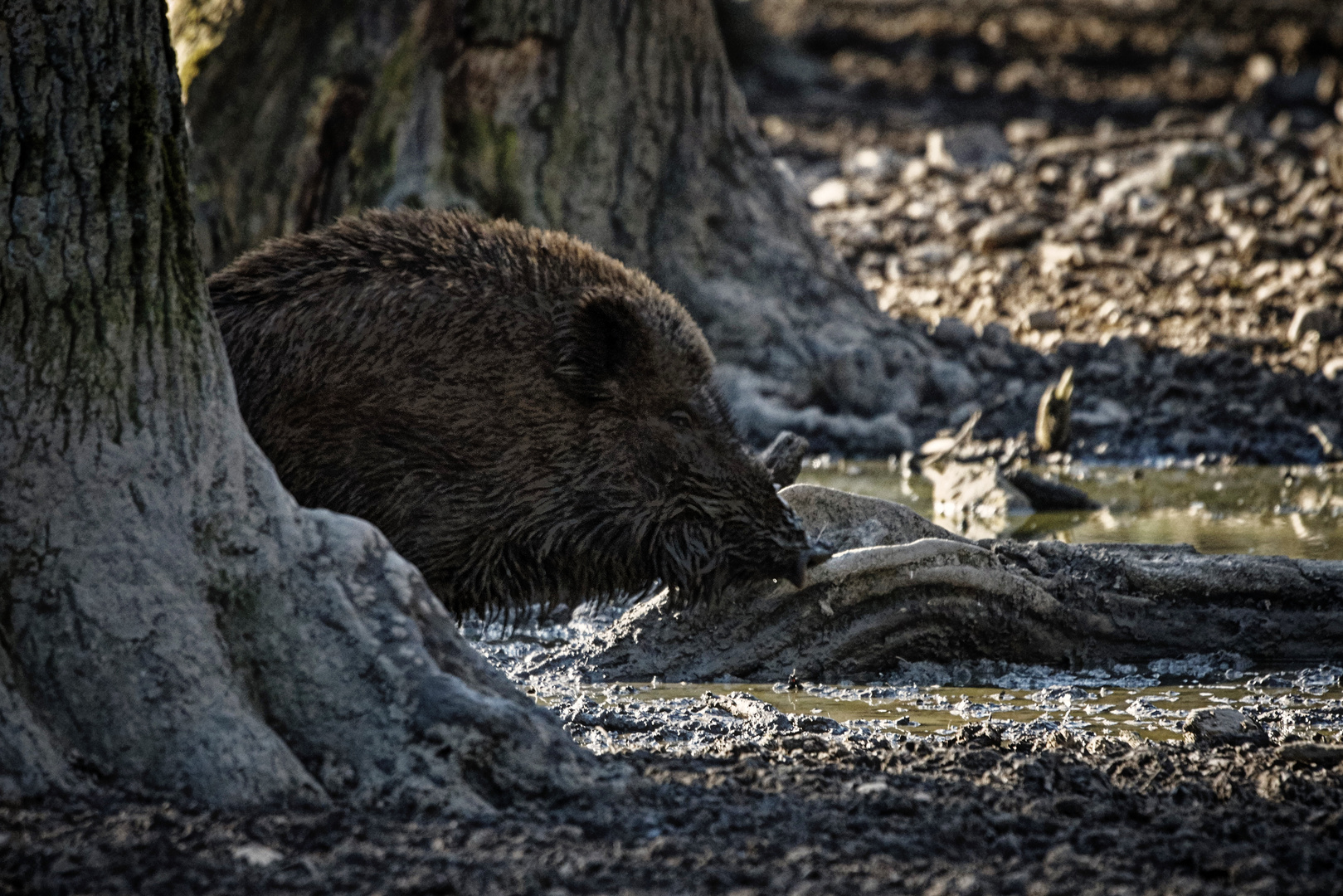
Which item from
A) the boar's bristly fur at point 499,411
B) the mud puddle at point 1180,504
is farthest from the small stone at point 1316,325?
the boar's bristly fur at point 499,411

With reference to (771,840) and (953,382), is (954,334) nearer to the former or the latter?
(953,382)

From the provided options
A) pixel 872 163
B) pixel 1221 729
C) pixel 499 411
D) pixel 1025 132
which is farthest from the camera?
pixel 1025 132

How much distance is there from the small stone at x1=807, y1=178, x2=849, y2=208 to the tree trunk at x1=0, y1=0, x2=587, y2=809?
38.6 feet

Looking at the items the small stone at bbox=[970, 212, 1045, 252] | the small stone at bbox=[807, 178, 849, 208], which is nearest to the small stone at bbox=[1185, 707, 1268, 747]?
the small stone at bbox=[970, 212, 1045, 252]

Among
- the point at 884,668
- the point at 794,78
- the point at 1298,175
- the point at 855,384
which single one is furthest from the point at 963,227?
the point at 794,78

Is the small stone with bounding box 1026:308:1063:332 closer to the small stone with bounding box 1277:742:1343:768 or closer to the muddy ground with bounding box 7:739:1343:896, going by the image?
the small stone with bounding box 1277:742:1343:768

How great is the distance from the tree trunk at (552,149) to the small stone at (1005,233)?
9.65 feet

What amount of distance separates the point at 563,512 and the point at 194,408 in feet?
5.05

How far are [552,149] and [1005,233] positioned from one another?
4.61m

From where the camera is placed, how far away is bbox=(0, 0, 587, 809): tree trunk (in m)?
3.29

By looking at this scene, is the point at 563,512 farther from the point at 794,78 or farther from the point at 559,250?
the point at 794,78

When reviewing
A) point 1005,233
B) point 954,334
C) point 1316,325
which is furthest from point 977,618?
point 1005,233

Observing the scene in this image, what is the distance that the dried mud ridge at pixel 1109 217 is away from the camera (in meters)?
9.90

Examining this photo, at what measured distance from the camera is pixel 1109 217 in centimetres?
1325
